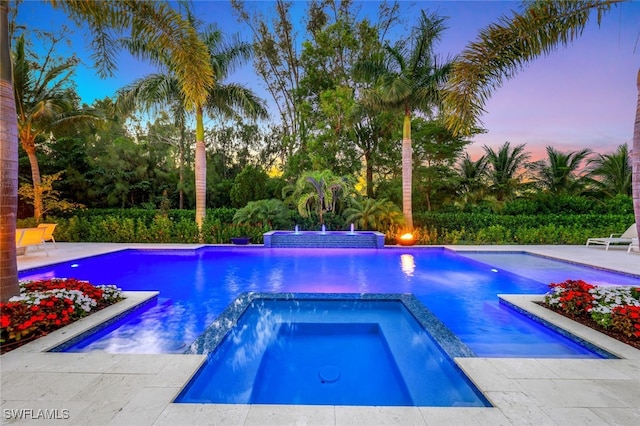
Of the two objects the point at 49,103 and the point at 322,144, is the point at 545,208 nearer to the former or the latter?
the point at 322,144

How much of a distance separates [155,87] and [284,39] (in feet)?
34.1

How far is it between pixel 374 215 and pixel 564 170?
10928 mm

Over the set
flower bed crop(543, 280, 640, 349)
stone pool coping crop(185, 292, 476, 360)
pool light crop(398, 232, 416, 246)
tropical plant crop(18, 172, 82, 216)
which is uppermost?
tropical plant crop(18, 172, 82, 216)

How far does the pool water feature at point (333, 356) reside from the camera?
2.70 meters

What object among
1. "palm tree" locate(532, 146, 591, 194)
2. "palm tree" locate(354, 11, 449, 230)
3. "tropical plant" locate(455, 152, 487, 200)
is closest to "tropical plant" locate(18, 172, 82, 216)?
"palm tree" locate(354, 11, 449, 230)

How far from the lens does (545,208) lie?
13969 millimetres

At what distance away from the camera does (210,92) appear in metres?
12.4

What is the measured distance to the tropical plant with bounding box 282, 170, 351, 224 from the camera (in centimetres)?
1282

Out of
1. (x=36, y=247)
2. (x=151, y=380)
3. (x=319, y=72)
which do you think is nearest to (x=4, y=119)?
(x=151, y=380)

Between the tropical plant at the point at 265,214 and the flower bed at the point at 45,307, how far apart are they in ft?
26.8

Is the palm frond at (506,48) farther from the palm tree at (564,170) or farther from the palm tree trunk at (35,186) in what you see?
the palm tree trunk at (35,186)

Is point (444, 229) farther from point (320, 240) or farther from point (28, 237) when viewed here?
point (28, 237)

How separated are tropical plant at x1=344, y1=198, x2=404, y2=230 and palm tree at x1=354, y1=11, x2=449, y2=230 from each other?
57cm

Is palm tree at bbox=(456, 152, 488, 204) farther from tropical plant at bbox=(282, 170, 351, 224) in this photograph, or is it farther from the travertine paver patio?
the travertine paver patio
